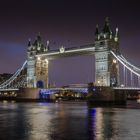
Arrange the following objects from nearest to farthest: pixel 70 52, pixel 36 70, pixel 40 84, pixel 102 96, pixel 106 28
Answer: pixel 102 96, pixel 106 28, pixel 70 52, pixel 36 70, pixel 40 84

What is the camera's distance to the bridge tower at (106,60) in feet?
189

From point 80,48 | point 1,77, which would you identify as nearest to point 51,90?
point 80,48

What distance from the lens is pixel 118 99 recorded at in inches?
2226

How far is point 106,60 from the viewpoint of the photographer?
190 feet

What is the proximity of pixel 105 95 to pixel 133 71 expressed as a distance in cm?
553

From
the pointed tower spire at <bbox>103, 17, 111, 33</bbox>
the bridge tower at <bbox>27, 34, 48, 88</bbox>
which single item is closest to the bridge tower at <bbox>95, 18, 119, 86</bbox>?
the pointed tower spire at <bbox>103, 17, 111, 33</bbox>

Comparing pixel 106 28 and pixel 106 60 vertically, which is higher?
pixel 106 28

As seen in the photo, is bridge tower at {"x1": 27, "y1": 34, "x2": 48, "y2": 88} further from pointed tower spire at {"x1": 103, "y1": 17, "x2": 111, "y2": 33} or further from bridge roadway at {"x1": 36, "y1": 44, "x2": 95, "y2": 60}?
pointed tower spire at {"x1": 103, "y1": 17, "x2": 111, "y2": 33}

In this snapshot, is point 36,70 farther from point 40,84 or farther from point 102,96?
→ point 102,96

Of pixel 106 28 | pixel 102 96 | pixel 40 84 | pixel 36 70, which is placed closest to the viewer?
pixel 102 96

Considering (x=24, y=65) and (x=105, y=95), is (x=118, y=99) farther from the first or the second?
(x=24, y=65)

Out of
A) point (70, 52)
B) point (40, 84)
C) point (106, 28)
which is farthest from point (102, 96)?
point (40, 84)

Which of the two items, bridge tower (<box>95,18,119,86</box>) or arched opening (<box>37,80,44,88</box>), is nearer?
bridge tower (<box>95,18,119,86</box>)

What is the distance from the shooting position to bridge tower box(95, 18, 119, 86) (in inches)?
2267
